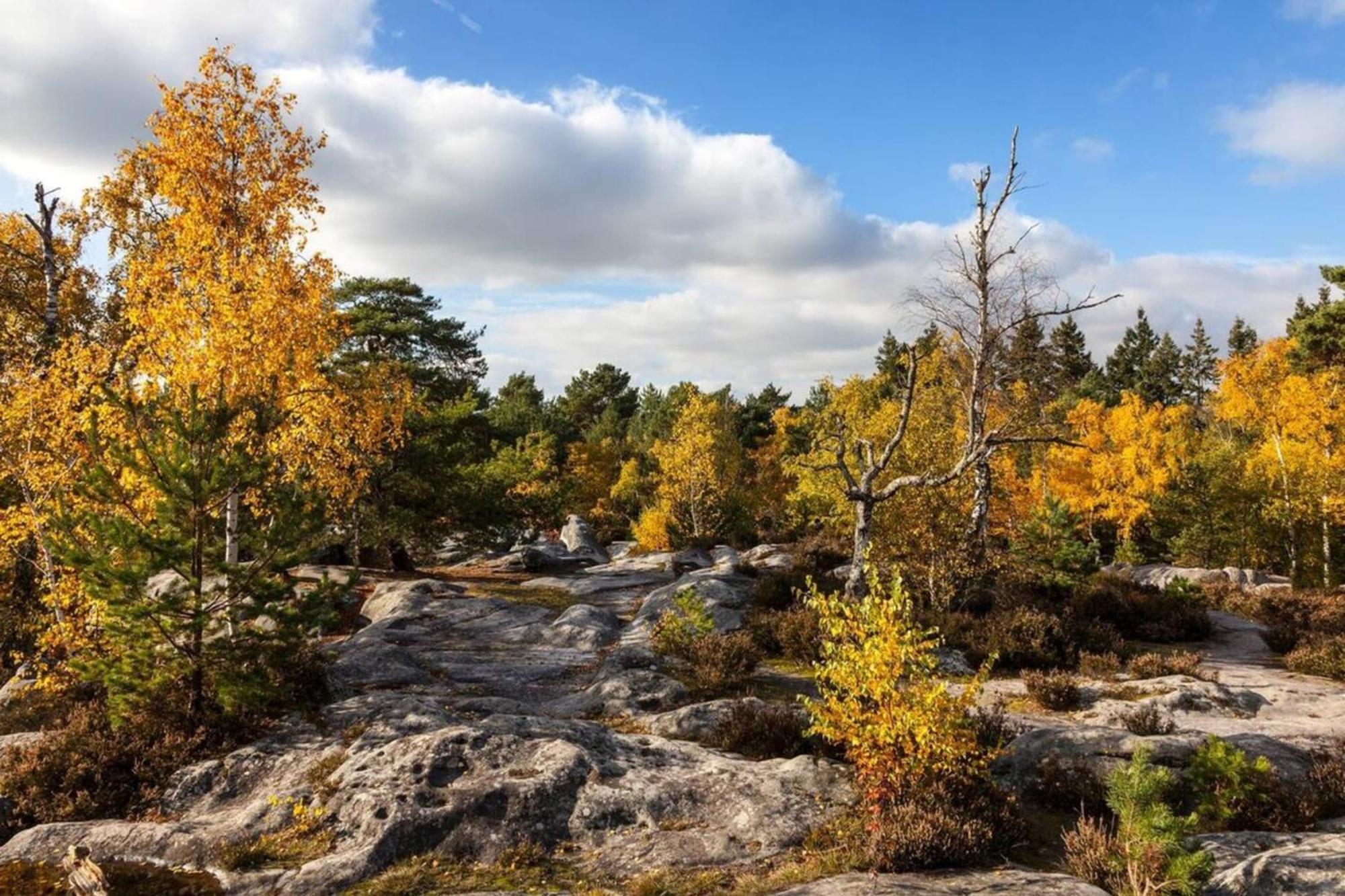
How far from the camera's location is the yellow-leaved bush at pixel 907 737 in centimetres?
789

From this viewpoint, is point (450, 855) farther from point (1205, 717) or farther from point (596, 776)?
point (1205, 717)

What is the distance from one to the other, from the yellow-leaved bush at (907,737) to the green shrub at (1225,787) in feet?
7.36

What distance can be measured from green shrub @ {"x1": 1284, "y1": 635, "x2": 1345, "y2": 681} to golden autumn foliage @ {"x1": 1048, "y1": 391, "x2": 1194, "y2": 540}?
74.8ft

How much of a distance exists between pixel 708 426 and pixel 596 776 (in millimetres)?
34216

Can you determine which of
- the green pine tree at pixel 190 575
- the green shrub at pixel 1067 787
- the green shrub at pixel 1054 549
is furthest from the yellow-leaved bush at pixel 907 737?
the green shrub at pixel 1054 549

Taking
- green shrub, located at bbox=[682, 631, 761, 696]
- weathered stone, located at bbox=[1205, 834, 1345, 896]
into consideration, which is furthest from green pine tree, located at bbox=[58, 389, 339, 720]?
weathered stone, located at bbox=[1205, 834, 1345, 896]

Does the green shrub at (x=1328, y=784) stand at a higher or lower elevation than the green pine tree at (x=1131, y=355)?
lower

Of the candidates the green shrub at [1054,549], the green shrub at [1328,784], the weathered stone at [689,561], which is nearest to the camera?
the green shrub at [1328,784]

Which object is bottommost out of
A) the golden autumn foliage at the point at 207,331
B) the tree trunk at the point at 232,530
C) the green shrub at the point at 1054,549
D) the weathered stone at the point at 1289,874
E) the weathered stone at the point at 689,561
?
the weathered stone at the point at 689,561

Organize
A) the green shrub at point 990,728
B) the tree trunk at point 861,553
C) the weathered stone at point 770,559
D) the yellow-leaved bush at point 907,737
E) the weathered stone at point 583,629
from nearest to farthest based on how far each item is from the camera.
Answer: the yellow-leaved bush at point 907,737, the green shrub at point 990,728, the tree trunk at point 861,553, the weathered stone at point 583,629, the weathered stone at point 770,559

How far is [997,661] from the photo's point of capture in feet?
53.3

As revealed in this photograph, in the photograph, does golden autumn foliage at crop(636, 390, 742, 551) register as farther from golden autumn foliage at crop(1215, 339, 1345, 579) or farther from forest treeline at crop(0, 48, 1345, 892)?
golden autumn foliage at crop(1215, 339, 1345, 579)

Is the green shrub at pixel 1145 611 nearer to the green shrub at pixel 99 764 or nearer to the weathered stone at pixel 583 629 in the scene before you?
the weathered stone at pixel 583 629

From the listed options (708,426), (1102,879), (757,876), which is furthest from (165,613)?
(708,426)
